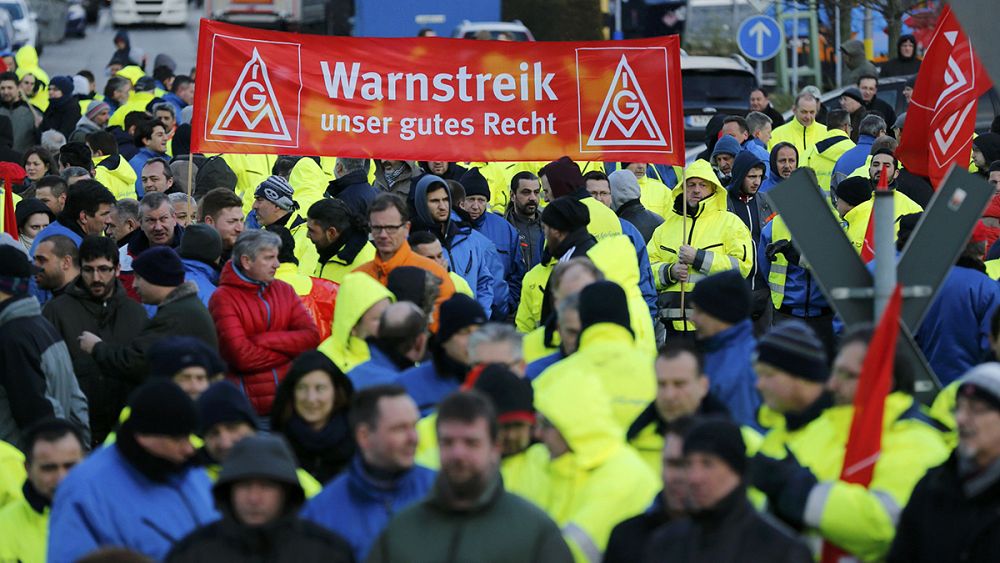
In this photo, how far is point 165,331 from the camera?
948 centimetres

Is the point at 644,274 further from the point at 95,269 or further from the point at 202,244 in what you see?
the point at 95,269

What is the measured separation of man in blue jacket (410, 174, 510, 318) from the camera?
12242mm

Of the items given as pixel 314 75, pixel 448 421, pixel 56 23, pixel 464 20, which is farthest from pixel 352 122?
pixel 56 23

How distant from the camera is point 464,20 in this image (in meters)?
34.6

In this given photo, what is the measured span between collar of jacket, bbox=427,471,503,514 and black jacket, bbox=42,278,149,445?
163 inches

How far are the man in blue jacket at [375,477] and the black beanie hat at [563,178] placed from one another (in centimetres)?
593

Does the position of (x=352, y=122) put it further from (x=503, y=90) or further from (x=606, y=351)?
(x=606, y=351)

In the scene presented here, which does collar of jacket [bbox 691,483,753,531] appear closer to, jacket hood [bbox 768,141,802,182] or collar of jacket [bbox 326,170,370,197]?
collar of jacket [bbox 326,170,370,197]

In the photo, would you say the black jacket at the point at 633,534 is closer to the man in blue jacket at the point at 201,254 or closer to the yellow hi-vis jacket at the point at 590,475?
the yellow hi-vis jacket at the point at 590,475

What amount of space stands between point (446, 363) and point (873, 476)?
8.09 ft

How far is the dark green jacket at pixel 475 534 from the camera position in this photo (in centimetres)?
599

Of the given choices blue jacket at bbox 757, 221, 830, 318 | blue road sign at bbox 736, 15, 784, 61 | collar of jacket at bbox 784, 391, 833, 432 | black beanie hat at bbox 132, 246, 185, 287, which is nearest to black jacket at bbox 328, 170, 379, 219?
blue jacket at bbox 757, 221, 830, 318

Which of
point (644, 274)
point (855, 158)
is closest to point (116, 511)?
point (644, 274)

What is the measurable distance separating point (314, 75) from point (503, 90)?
123 centimetres
